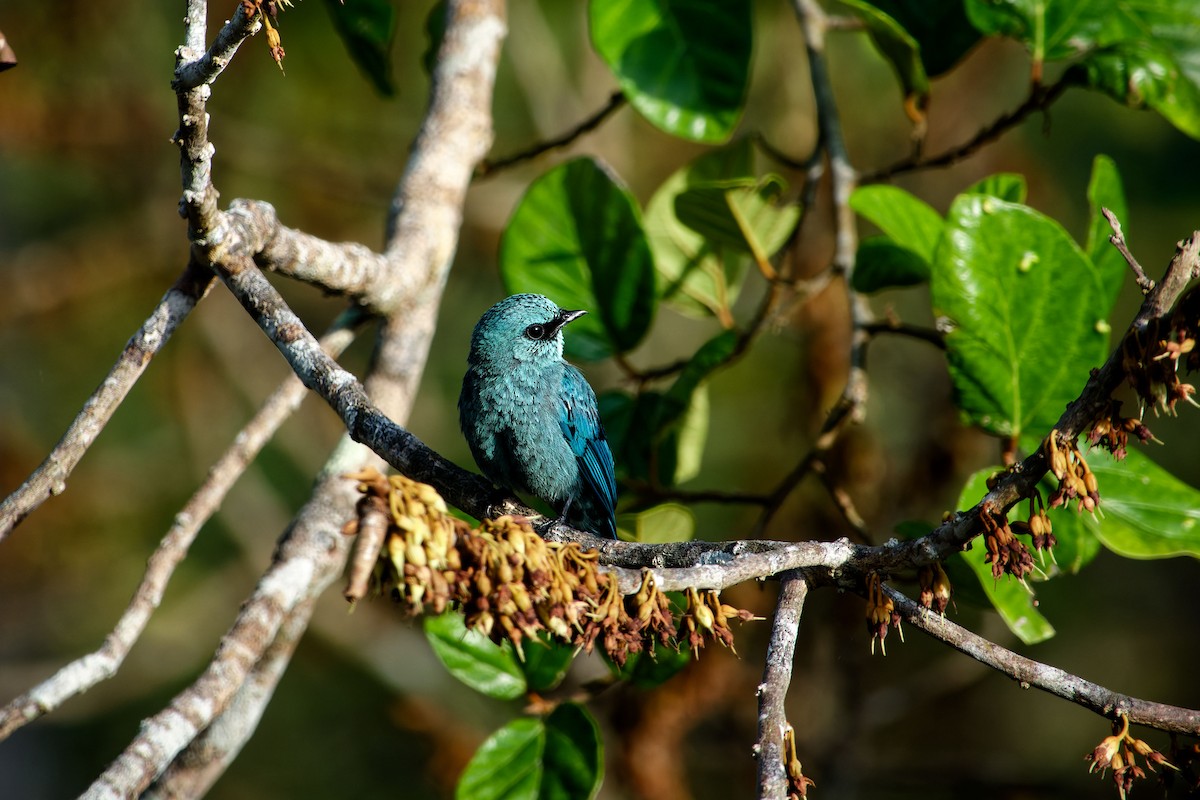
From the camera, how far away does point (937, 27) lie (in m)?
3.65

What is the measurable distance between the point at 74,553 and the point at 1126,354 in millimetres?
7176

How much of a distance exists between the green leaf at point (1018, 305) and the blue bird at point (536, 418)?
1210mm

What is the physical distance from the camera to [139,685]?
6695 mm

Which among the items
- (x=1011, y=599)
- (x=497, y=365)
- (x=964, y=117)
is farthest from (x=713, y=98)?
(x=964, y=117)

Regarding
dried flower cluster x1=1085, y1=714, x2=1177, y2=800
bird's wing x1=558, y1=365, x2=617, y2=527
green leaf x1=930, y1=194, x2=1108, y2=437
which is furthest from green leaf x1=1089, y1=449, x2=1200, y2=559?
bird's wing x1=558, y1=365, x2=617, y2=527

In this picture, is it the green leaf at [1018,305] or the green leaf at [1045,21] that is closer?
the green leaf at [1018,305]

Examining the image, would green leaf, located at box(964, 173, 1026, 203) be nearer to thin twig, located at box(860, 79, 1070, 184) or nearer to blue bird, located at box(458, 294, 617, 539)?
thin twig, located at box(860, 79, 1070, 184)

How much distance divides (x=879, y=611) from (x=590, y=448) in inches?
64.4

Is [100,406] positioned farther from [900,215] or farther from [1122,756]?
[900,215]

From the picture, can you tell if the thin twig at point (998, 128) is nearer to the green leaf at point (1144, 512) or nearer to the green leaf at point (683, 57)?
the green leaf at point (683, 57)

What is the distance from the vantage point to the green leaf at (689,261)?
3.84 metres

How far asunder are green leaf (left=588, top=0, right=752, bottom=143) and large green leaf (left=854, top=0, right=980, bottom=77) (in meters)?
0.58

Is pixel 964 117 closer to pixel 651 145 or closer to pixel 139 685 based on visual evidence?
pixel 651 145

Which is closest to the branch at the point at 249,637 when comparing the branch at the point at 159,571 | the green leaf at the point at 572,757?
the branch at the point at 159,571
